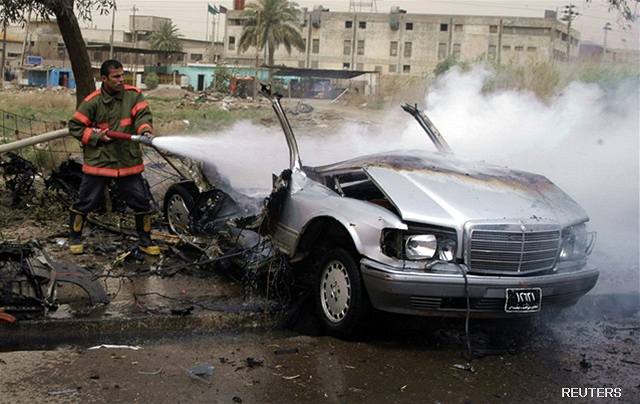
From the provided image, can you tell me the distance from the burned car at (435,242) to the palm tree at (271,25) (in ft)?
216

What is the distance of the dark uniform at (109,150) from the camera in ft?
23.3

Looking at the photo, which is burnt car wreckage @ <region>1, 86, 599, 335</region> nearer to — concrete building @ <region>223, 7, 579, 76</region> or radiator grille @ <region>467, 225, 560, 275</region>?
radiator grille @ <region>467, 225, 560, 275</region>

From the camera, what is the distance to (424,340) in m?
5.68

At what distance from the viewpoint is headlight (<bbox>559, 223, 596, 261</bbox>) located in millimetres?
5484

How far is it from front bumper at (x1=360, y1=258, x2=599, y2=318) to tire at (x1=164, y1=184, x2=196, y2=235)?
3.15m

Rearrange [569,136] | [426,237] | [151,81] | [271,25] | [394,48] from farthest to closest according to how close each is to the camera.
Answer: [394,48], [271,25], [151,81], [569,136], [426,237]

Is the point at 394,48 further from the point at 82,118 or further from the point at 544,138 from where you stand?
the point at 82,118

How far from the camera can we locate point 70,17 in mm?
9344

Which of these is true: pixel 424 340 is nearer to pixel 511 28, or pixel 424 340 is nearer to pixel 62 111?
pixel 62 111

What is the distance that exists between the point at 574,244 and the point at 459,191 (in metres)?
1.00

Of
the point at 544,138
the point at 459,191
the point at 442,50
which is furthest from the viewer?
the point at 442,50

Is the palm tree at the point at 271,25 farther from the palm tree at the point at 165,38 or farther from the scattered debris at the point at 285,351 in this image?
the scattered debris at the point at 285,351

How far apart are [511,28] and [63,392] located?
75594 mm

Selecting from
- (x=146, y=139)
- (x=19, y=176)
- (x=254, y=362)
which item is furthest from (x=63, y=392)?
(x=19, y=176)
